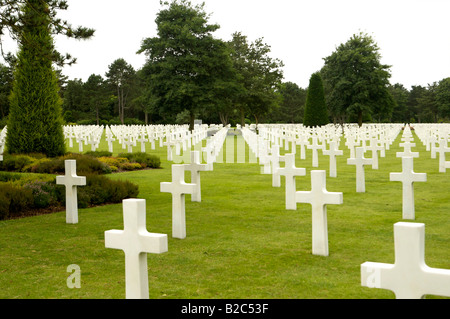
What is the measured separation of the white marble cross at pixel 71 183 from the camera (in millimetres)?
7684

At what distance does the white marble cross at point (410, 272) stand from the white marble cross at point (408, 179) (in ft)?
15.8

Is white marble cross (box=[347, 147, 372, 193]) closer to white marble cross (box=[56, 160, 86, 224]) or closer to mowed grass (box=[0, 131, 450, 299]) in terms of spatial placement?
mowed grass (box=[0, 131, 450, 299])

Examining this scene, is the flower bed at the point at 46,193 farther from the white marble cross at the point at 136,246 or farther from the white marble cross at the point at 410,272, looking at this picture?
the white marble cross at the point at 410,272

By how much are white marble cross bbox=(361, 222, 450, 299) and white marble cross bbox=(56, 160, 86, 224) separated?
5.61 m

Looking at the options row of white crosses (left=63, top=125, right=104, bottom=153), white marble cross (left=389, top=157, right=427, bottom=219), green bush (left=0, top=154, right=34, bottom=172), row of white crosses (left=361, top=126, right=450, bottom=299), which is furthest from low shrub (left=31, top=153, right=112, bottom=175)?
row of white crosses (left=361, top=126, right=450, bottom=299)

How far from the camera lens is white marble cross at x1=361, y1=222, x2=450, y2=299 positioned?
2824 mm

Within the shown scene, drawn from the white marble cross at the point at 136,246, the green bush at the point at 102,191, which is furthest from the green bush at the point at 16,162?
the white marble cross at the point at 136,246

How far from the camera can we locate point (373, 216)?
802cm

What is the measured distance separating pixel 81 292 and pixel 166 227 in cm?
294

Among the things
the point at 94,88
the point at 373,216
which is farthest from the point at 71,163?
the point at 94,88

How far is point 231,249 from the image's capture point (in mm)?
6043

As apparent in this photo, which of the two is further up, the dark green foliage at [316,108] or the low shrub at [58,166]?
the dark green foliage at [316,108]

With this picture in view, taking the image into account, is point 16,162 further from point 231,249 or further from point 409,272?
point 409,272
